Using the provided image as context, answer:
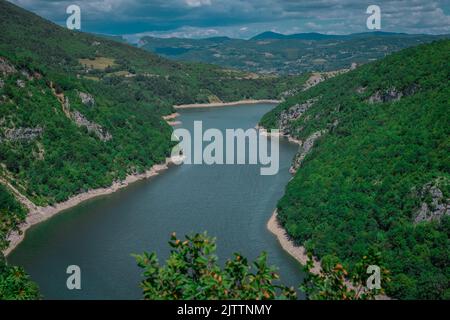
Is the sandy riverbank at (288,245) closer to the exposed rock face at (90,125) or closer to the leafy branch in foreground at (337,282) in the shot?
the leafy branch in foreground at (337,282)

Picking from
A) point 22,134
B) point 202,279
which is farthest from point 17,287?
point 22,134

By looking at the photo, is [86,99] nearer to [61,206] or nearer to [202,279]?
[61,206]

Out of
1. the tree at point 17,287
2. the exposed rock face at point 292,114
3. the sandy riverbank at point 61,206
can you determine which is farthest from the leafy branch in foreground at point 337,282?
the exposed rock face at point 292,114

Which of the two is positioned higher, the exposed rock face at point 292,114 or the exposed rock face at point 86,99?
the exposed rock face at point 86,99

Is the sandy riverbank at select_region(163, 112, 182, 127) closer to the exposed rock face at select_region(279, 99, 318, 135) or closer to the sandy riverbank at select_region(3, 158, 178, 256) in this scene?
the exposed rock face at select_region(279, 99, 318, 135)

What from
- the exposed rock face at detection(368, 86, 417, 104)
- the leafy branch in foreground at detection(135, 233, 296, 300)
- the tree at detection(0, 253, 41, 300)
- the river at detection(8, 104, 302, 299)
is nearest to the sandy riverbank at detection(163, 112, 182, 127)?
the river at detection(8, 104, 302, 299)

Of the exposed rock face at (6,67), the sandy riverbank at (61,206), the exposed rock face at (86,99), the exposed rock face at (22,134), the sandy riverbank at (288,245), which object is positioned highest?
the exposed rock face at (6,67)
